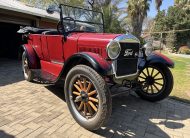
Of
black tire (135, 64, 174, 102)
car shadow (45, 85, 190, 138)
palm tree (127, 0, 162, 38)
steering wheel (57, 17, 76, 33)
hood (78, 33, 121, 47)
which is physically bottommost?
car shadow (45, 85, 190, 138)

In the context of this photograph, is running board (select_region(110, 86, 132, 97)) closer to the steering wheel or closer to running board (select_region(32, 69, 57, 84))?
running board (select_region(32, 69, 57, 84))

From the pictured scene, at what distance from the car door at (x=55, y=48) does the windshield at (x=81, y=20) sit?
33 centimetres

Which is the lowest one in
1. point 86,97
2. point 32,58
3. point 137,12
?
point 86,97

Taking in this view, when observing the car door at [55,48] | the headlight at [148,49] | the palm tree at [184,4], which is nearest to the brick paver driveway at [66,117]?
the car door at [55,48]

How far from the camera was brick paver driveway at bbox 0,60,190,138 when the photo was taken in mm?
3375

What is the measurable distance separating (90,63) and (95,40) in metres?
0.57

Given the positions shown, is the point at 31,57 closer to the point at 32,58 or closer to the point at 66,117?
the point at 32,58

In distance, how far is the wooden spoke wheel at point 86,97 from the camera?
11.1 feet

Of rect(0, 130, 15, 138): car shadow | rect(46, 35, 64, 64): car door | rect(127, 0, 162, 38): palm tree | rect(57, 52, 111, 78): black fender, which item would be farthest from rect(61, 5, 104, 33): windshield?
rect(127, 0, 162, 38): palm tree

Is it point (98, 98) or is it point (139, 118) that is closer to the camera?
point (98, 98)

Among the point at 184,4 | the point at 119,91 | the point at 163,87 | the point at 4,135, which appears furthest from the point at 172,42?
the point at 4,135

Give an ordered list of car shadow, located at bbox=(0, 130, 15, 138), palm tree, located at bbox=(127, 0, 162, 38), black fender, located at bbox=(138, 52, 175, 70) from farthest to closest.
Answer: palm tree, located at bbox=(127, 0, 162, 38), black fender, located at bbox=(138, 52, 175, 70), car shadow, located at bbox=(0, 130, 15, 138)

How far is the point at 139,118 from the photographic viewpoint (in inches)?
160

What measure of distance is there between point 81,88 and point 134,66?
1158mm
